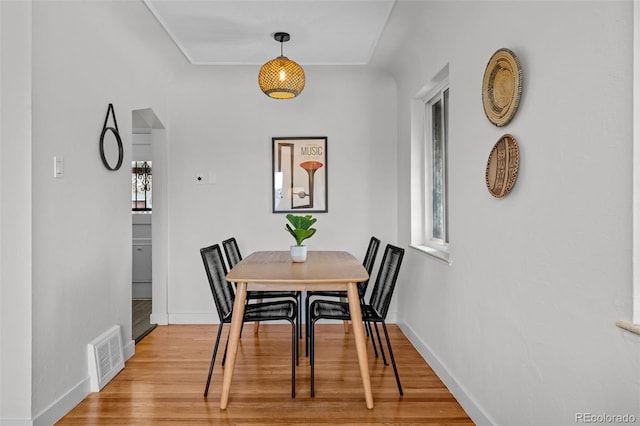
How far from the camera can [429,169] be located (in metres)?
3.56

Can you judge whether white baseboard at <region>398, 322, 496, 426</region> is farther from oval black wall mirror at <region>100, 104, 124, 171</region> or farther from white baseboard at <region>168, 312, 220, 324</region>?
oval black wall mirror at <region>100, 104, 124, 171</region>

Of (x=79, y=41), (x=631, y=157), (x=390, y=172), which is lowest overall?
(x=631, y=157)

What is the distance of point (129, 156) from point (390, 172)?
2.37m

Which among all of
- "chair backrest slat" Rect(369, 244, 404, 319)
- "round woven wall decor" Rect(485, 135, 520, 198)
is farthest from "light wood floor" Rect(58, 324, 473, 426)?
"round woven wall decor" Rect(485, 135, 520, 198)

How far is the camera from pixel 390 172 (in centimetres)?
421

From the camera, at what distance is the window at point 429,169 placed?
3.19m

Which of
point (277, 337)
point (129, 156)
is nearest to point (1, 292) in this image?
point (129, 156)

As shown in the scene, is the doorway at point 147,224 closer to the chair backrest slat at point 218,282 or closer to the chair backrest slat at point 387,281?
the chair backrest slat at point 218,282

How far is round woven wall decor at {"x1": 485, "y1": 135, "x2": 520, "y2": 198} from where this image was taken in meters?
1.71

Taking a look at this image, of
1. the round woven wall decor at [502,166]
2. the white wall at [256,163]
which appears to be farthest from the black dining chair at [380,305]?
the white wall at [256,163]

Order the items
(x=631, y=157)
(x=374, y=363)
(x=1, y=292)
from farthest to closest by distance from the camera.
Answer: (x=374, y=363) < (x=1, y=292) < (x=631, y=157)

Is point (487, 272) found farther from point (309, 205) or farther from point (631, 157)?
point (309, 205)

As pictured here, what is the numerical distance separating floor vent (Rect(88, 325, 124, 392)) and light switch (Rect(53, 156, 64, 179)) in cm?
105

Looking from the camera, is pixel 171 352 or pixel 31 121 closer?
pixel 31 121
